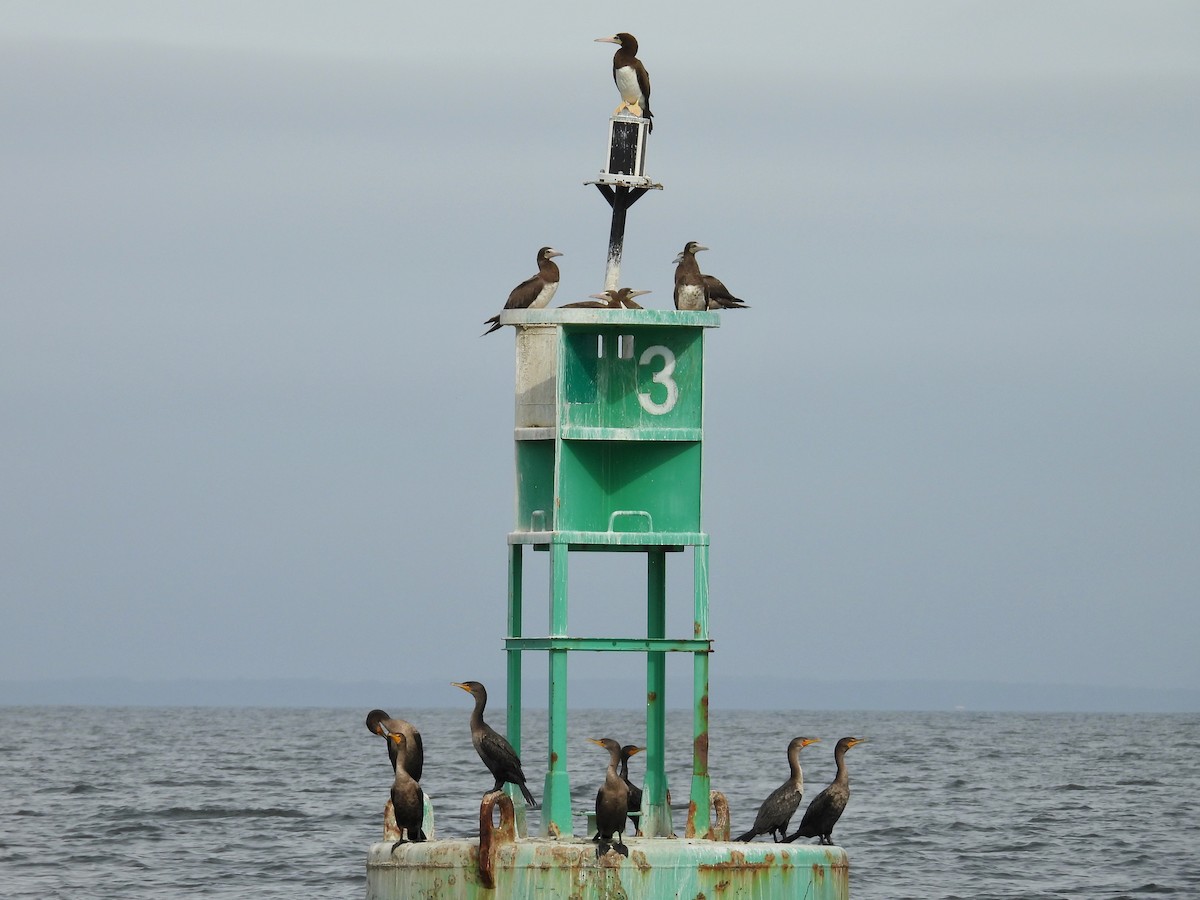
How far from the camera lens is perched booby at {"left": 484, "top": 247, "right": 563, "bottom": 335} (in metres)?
16.0

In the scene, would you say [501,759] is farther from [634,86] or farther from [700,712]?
[634,86]

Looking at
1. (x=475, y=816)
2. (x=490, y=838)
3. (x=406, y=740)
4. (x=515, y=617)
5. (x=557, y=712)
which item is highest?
(x=515, y=617)

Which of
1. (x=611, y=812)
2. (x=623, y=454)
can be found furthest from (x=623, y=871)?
(x=623, y=454)

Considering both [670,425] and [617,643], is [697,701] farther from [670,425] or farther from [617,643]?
[670,425]

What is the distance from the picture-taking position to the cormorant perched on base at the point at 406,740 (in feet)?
51.0

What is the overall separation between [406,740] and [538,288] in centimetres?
323

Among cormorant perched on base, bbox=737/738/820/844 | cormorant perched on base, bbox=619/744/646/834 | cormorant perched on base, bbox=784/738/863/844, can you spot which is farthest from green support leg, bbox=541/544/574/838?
cormorant perched on base, bbox=784/738/863/844

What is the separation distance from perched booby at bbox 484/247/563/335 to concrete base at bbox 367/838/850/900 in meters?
3.79

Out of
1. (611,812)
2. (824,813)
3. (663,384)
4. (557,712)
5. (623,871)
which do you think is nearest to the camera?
(623,871)

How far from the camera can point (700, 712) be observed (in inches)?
591

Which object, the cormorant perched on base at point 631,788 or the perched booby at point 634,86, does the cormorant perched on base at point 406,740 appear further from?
the perched booby at point 634,86

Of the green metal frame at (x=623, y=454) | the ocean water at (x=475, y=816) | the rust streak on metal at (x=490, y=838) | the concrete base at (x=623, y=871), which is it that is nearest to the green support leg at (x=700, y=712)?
the green metal frame at (x=623, y=454)

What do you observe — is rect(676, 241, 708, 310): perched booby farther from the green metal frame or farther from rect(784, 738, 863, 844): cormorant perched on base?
rect(784, 738, 863, 844): cormorant perched on base

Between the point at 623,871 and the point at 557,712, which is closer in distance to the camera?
the point at 623,871
